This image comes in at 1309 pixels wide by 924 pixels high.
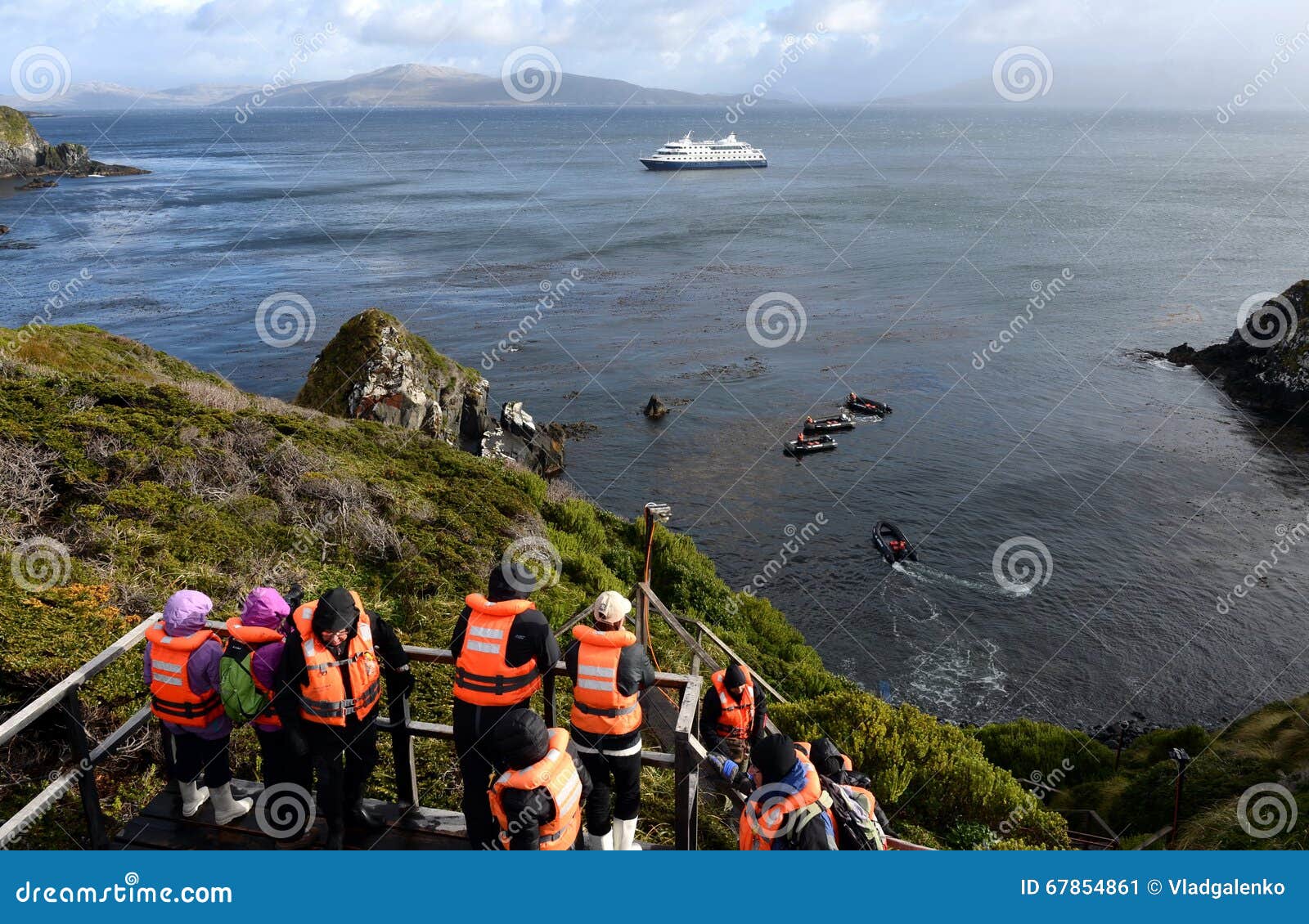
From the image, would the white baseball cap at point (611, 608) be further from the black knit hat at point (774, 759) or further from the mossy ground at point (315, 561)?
the mossy ground at point (315, 561)

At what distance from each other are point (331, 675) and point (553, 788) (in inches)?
65.9

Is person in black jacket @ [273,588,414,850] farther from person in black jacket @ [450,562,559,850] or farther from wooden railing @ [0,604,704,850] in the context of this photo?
person in black jacket @ [450,562,559,850]

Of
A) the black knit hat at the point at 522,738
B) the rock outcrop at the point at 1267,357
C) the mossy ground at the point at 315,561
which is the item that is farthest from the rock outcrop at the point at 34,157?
the black knit hat at the point at 522,738

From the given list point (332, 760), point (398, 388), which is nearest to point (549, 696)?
point (332, 760)

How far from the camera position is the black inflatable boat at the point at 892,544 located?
3077 centimetres

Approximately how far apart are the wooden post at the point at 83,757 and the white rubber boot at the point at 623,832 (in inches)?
123

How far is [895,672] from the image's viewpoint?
25.4m

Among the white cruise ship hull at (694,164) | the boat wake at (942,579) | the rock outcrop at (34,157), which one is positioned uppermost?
the white cruise ship hull at (694,164)

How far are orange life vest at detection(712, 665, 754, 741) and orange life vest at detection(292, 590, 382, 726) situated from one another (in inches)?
133

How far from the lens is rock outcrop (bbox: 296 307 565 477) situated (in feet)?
101

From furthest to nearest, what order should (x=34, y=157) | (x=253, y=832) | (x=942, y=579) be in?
(x=34, y=157)
(x=942, y=579)
(x=253, y=832)

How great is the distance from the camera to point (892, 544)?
3106cm

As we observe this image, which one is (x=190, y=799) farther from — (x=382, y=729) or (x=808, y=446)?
(x=808, y=446)

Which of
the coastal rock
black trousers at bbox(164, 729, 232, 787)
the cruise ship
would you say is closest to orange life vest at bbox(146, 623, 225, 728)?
black trousers at bbox(164, 729, 232, 787)
